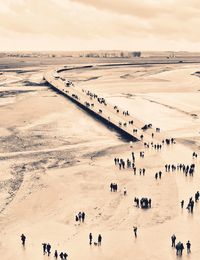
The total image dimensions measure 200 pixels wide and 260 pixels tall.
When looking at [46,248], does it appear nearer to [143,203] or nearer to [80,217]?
[80,217]

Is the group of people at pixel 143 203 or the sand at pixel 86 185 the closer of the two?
the sand at pixel 86 185

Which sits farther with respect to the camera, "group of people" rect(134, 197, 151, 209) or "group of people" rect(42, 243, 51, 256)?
"group of people" rect(134, 197, 151, 209)

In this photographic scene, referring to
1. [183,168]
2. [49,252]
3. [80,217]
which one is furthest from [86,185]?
[49,252]

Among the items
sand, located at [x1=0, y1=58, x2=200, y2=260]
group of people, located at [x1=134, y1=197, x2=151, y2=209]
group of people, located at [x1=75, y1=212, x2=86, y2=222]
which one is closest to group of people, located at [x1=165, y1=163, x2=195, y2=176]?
sand, located at [x1=0, y1=58, x2=200, y2=260]

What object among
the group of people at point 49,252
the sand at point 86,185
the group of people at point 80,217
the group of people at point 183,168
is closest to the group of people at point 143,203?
the sand at point 86,185

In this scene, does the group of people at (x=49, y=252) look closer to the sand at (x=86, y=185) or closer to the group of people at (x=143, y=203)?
the sand at (x=86, y=185)

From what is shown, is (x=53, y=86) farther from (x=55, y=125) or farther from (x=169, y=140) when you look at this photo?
(x=169, y=140)

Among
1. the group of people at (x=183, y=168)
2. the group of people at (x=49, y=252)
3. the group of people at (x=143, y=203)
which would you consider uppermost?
the group of people at (x=183, y=168)

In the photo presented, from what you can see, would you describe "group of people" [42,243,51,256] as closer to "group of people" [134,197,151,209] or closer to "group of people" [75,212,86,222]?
"group of people" [75,212,86,222]
